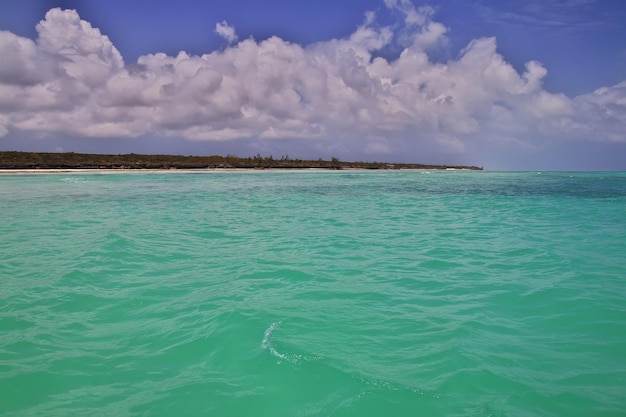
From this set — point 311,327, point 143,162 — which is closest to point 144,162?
point 143,162

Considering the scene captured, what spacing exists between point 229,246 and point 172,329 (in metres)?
5.50

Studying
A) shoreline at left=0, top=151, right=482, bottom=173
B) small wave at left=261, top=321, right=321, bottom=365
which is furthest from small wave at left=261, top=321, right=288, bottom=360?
shoreline at left=0, top=151, right=482, bottom=173

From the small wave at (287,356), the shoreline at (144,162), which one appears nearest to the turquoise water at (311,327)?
the small wave at (287,356)

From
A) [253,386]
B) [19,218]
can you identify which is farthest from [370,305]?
[19,218]

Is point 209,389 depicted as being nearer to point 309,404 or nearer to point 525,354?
point 309,404

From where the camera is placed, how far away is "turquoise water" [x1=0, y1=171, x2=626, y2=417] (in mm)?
3654

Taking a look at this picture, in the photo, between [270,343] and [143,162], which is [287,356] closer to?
[270,343]

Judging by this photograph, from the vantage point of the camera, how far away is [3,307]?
5.88m

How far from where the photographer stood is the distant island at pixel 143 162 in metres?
60.2

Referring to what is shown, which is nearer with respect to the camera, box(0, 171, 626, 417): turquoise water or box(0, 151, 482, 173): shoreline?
box(0, 171, 626, 417): turquoise water

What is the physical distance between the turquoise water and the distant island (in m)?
59.5

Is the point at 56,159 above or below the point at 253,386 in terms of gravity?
above

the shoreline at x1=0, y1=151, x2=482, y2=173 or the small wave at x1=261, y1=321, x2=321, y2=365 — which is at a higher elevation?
the shoreline at x1=0, y1=151, x2=482, y2=173

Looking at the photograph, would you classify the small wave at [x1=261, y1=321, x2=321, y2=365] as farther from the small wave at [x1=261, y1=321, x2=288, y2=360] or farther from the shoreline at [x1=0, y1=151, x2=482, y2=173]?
the shoreline at [x1=0, y1=151, x2=482, y2=173]
